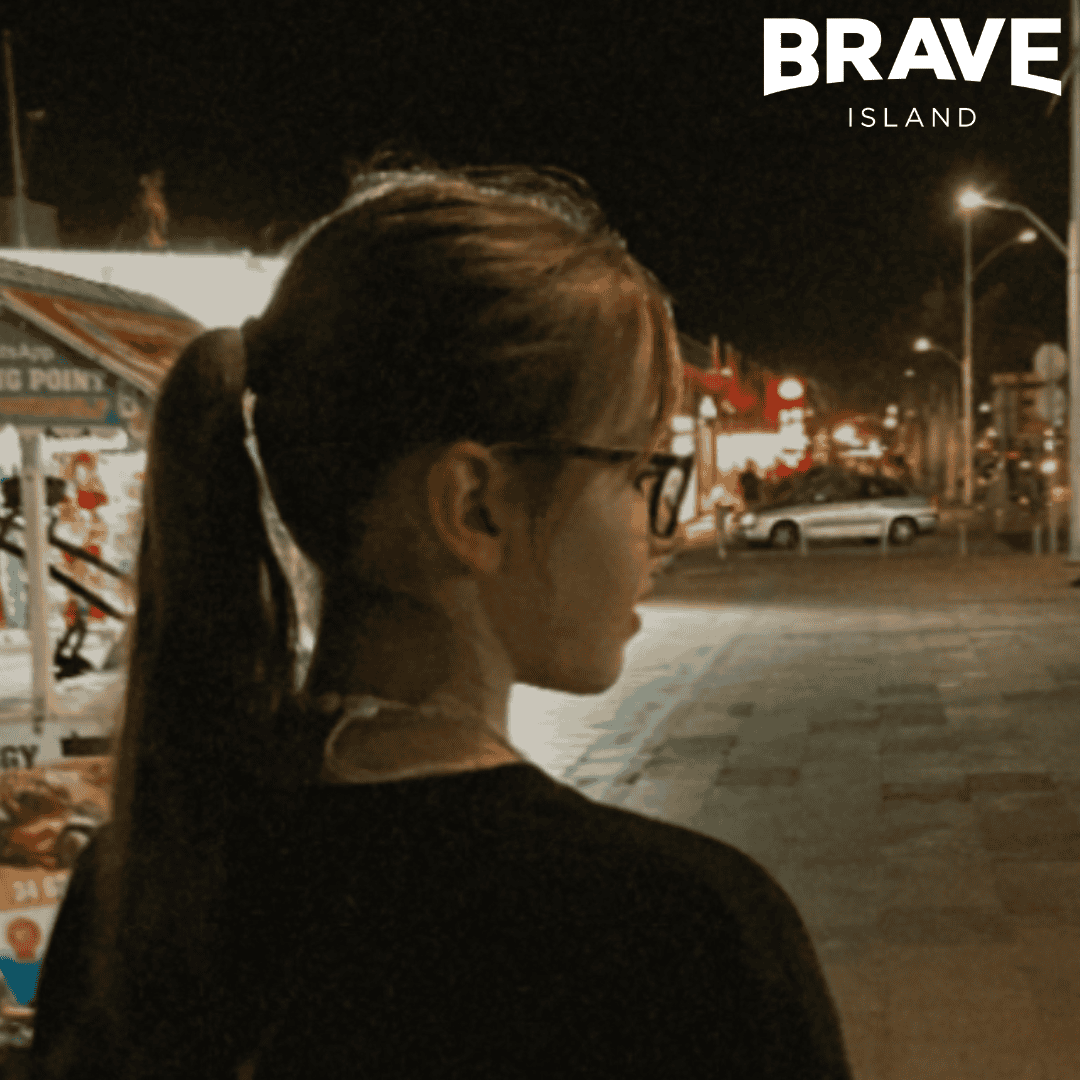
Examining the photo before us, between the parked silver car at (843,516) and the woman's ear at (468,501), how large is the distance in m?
27.5

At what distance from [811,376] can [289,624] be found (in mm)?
82221

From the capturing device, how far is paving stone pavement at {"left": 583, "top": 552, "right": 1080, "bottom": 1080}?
4414 millimetres

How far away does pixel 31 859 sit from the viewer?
12.6 ft

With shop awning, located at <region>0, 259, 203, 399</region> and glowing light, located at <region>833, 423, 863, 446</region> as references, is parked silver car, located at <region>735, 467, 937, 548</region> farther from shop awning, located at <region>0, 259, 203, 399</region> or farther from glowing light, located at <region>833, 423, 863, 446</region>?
glowing light, located at <region>833, 423, 863, 446</region>

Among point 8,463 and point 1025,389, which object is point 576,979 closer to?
point 8,463

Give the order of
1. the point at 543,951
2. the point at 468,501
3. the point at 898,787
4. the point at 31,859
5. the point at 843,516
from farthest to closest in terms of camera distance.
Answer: the point at 843,516 → the point at 898,787 → the point at 31,859 → the point at 468,501 → the point at 543,951

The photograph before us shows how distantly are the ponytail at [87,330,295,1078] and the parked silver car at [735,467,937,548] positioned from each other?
89.8ft

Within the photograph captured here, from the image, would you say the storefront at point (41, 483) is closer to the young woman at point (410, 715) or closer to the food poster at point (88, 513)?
the food poster at point (88, 513)

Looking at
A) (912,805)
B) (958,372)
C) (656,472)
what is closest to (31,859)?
(656,472)

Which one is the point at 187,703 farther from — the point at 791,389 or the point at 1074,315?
the point at 791,389

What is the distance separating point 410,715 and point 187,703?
0.20 meters

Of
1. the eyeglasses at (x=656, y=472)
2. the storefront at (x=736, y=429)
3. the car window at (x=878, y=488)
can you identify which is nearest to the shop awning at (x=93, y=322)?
the eyeglasses at (x=656, y=472)

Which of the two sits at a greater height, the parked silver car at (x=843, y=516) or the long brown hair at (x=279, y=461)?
the long brown hair at (x=279, y=461)

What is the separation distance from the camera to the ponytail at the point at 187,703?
95 cm
